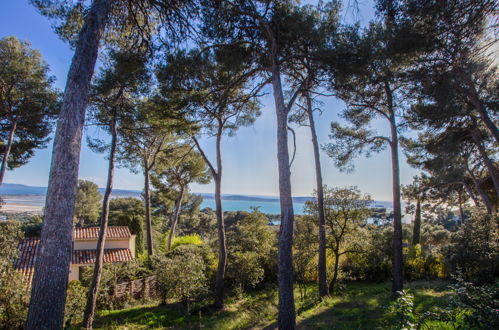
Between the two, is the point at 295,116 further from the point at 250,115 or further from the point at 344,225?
the point at 344,225

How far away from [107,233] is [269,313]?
13.4 meters

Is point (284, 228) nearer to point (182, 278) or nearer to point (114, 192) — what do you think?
point (182, 278)

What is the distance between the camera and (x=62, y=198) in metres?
3.25

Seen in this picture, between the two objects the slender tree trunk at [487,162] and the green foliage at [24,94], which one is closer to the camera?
the slender tree trunk at [487,162]

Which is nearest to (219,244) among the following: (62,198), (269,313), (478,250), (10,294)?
(269,313)

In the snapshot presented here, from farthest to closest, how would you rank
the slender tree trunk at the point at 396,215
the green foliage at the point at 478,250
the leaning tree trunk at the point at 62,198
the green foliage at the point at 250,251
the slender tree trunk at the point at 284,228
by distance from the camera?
the green foliage at the point at 250,251 → the green foliage at the point at 478,250 → the slender tree trunk at the point at 396,215 → the slender tree trunk at the point at 284,228 → the leaning tree trunk at the point at 62,198

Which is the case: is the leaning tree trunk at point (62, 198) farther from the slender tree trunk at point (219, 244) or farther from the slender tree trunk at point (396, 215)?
the slender tree trunk at point (396, 215)

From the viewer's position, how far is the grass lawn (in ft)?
18.5

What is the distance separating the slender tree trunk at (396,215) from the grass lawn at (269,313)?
0.64 metres

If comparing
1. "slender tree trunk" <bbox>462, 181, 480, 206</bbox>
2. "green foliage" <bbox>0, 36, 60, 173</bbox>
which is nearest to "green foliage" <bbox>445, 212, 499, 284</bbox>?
"slender tree trunk" <bbox>462, 181, 480, 206</bbox>

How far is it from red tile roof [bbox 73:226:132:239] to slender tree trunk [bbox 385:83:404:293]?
606 inches

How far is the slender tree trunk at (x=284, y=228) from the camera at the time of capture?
473cm

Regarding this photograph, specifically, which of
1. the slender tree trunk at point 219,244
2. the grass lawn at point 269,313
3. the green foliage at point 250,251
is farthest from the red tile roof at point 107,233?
the slender tree trunk at point 219,244

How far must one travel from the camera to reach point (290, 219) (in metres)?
5.02
